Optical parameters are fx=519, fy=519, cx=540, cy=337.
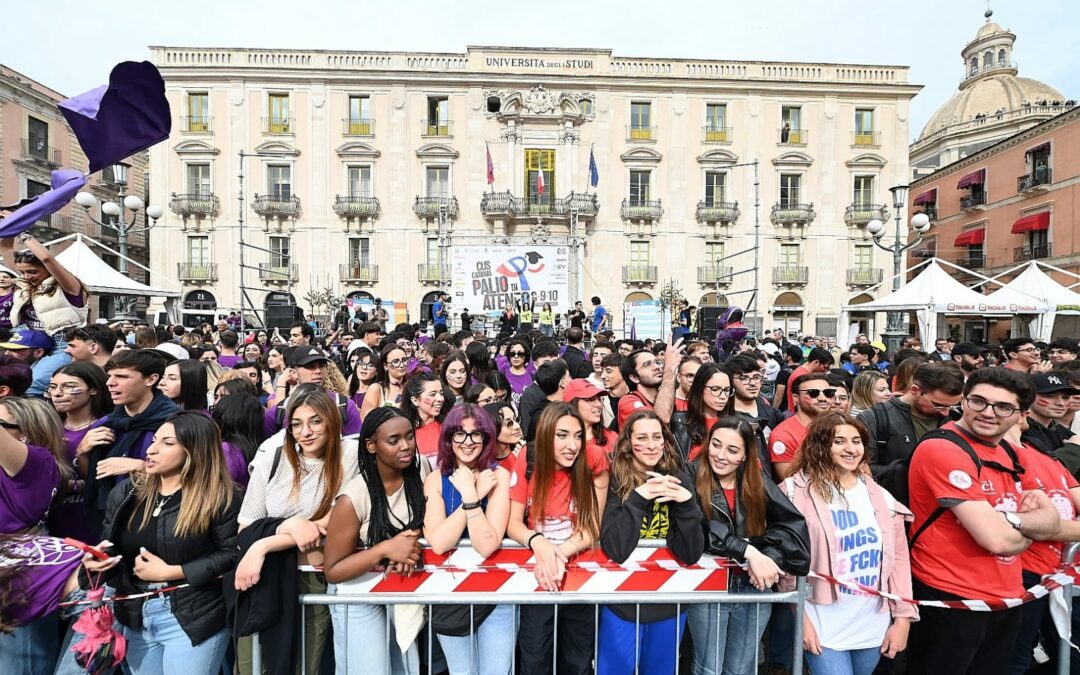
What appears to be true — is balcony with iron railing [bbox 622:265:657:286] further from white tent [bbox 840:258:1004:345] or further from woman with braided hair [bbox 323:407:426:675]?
woman with braided hair [bbox 323:407:426:675]

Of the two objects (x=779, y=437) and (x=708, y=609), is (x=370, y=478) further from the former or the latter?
(x=779, y=437)

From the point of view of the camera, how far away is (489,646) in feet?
8.71

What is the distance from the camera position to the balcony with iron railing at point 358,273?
27.2m

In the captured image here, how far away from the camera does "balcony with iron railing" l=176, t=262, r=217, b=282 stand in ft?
87.5

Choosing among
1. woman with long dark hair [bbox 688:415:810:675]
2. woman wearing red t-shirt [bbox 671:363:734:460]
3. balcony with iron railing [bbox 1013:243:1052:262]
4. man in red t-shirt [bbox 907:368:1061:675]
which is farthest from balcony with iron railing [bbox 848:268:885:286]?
woman with long dark hair [bbox 688:415:810:675]

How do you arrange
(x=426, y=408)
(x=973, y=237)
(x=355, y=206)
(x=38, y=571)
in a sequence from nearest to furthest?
(x=38, y=571), (x=426, y=408), (x=355, y=206), (x=973, y=237)

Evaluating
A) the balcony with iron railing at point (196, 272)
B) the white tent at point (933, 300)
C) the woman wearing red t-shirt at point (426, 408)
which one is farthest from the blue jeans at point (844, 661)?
the balcony with iron railing at point (196, 272)

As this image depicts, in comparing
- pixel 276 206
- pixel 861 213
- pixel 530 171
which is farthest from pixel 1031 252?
pixel 276 206

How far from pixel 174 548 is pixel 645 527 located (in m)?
2.31

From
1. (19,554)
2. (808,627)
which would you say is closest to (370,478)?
(19,554)

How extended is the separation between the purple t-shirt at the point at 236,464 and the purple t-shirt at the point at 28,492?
76 centimetres

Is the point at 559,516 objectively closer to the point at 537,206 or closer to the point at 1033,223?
the point at 537,206

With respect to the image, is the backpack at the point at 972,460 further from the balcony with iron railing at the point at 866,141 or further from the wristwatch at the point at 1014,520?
the balcony with iron railing at the point at 866,141

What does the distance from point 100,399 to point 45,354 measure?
226 cm
